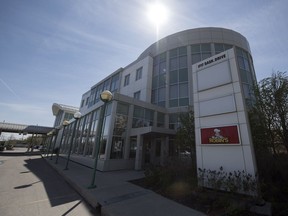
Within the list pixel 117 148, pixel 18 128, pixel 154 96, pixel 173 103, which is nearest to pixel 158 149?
pixel 117 148

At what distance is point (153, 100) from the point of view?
20688 mm

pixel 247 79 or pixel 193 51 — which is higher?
pixel 193 51

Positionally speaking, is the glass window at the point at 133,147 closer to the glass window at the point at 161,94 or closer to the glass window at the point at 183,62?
the glass window at the point at 161,94

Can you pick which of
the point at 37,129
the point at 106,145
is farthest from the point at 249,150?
the point at 37,129

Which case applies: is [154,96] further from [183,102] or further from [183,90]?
[183,102]

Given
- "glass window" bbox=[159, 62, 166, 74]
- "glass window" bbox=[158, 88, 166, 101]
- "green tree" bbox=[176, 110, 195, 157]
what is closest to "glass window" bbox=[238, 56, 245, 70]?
"glass window" bbox=[159, 62, 166, 74]

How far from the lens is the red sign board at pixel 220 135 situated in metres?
6.06

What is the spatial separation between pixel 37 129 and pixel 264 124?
4851 cm

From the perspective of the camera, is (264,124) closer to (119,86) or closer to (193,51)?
(193,51)

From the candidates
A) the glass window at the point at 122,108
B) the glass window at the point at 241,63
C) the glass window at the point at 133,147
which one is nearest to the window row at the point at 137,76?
the glass window at the point at 122,108

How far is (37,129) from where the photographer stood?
40.8 meters

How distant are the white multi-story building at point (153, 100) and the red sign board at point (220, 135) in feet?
19.5

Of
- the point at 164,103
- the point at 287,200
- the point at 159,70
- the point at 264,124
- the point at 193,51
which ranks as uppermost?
the point at 193,51

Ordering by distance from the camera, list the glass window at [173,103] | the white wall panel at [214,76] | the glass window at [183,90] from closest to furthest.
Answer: the white wall panel at [214,76], the glass window at [183,90], the glass window at [173,103]
